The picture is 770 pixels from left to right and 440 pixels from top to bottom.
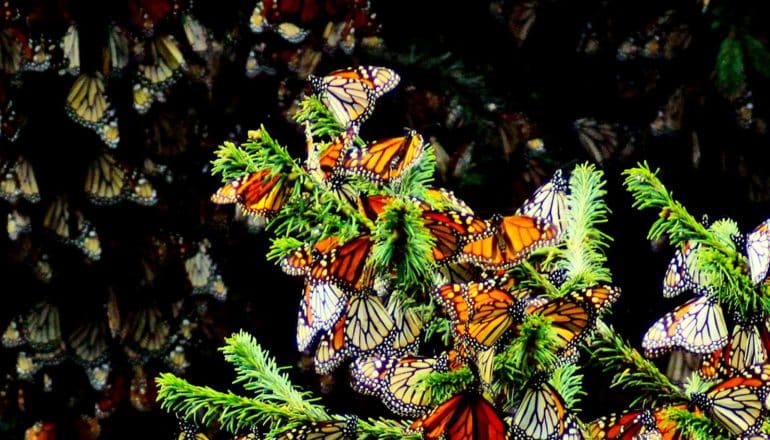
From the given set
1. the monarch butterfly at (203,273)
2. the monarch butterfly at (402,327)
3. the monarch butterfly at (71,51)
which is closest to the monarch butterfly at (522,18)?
the monarch butterfly at (203,273)

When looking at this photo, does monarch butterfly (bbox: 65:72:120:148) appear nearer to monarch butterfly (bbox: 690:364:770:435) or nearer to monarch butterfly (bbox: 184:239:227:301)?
monarch butterfly (bbox: 184:239:227:301)

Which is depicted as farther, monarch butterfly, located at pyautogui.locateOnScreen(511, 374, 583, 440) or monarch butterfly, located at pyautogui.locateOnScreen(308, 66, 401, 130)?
monarch butterfly, located at pyautogui.locateOnScreen(308, 66, 401, 130)

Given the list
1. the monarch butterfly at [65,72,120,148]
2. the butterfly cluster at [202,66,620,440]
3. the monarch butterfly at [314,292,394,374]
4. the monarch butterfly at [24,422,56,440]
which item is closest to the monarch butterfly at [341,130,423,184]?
the butterfly cluster at [202,66,620,440]

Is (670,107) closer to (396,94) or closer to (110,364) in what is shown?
(396,94)

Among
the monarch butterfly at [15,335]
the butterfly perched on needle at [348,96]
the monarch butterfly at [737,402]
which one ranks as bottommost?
the monarch butterfly at [737,402]

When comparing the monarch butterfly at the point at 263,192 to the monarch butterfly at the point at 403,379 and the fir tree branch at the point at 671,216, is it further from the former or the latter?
the fir tree branch at the point at 671,216
